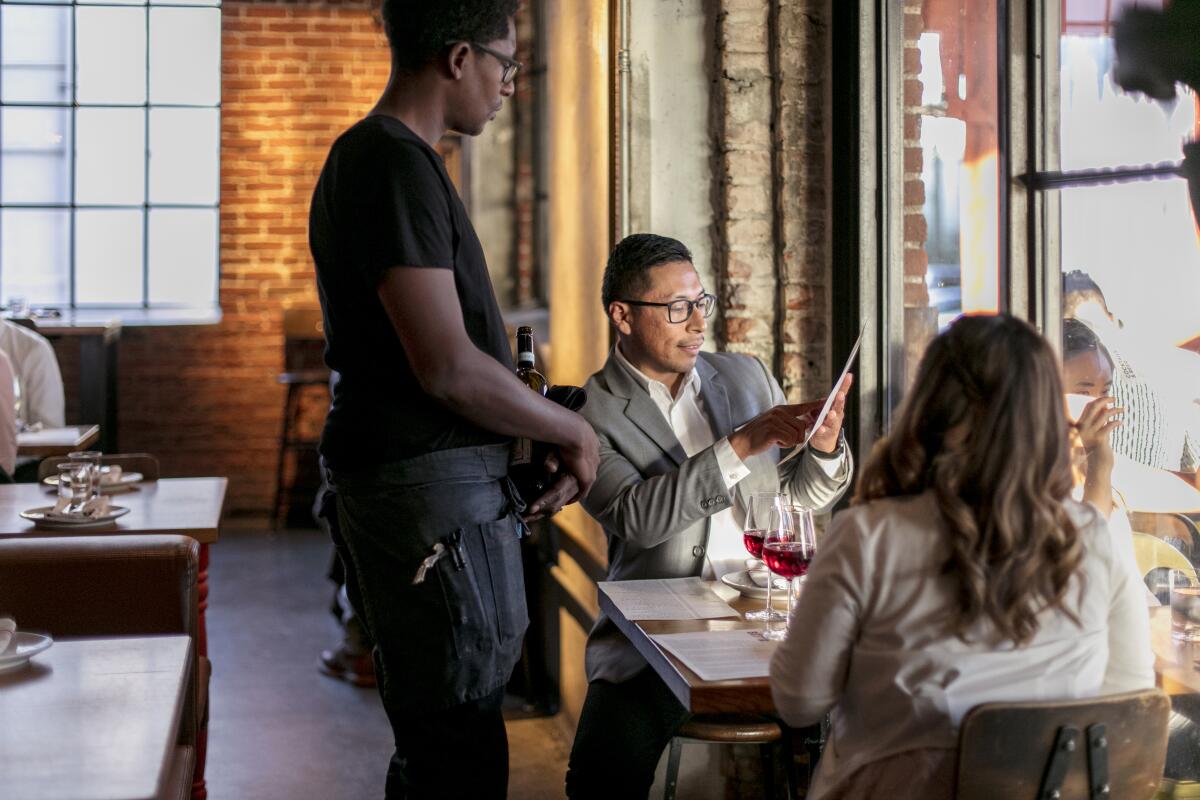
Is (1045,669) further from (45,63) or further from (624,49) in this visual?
(45,63)

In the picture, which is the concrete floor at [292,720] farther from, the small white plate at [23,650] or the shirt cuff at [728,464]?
the small white plate at [23,650]

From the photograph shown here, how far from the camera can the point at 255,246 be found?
8461mm

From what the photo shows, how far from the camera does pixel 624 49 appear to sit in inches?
127

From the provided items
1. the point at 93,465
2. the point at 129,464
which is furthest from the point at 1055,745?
the point at 129,464

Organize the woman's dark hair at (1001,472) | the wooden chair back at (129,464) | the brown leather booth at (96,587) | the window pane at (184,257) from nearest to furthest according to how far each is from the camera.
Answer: the woman's dark hair at (1001,472)
the brown leather booth at (96,587)
the wooden chair back at (129,464)
the window pane at (184,257)

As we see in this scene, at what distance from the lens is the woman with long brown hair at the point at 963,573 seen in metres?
1.47

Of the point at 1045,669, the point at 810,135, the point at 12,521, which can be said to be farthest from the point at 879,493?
the point at 12,521

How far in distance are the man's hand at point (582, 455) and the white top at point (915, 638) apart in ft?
1.50

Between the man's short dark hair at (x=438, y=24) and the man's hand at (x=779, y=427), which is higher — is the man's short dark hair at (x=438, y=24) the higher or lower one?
the higher one

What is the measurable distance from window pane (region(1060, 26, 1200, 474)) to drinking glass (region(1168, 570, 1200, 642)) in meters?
0.20

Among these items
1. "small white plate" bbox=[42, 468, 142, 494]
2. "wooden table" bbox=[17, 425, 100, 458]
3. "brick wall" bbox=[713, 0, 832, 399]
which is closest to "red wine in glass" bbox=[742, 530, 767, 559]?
"brick wall" bbox=[713, 0, 832, 399]

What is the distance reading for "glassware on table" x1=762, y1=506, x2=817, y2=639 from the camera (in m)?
2.04

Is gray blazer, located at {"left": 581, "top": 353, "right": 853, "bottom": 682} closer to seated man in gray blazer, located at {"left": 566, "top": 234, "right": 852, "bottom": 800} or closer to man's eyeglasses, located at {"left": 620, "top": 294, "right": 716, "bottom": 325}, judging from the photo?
seated man in gray blazer, located at {"left": 566, "top": 234, "right": 852, "bottom": 800}

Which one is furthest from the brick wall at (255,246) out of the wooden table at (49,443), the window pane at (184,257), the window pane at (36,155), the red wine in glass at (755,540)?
the red wine in glass at (755,540)
